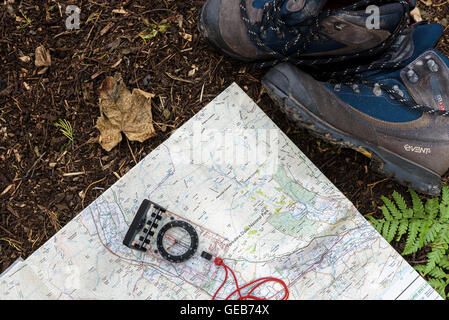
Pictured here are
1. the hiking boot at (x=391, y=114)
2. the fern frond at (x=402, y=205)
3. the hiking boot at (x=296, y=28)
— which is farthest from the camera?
the fern frond at (x=402, y=205)

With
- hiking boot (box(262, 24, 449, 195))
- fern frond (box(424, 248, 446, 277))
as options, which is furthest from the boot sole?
fern frond (box(424, 248, 446, 277))

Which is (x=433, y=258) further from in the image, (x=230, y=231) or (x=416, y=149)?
(x=230, y=231)

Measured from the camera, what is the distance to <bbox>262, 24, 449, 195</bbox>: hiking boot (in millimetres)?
1580

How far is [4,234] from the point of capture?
1.72m

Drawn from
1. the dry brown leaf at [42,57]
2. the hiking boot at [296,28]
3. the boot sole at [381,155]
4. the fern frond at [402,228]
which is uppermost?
the hiking boot at [296,28]

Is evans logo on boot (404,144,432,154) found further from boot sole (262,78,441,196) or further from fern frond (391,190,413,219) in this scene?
fern frond (391,190,413,219)

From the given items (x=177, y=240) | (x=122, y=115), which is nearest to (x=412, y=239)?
(x=177, y=240)

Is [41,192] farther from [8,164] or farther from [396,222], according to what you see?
[396,222]

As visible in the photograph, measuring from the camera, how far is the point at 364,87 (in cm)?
164

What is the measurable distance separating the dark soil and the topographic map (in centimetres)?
8

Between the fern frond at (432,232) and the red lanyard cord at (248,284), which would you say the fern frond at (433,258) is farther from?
the red lanyard cord at (248,284)

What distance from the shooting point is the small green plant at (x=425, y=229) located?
166cm

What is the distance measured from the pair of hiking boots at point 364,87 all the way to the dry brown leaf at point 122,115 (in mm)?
432

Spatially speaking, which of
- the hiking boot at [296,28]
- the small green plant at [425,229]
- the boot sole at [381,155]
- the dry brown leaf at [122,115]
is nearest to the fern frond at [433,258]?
the small green plant at [425,229]
